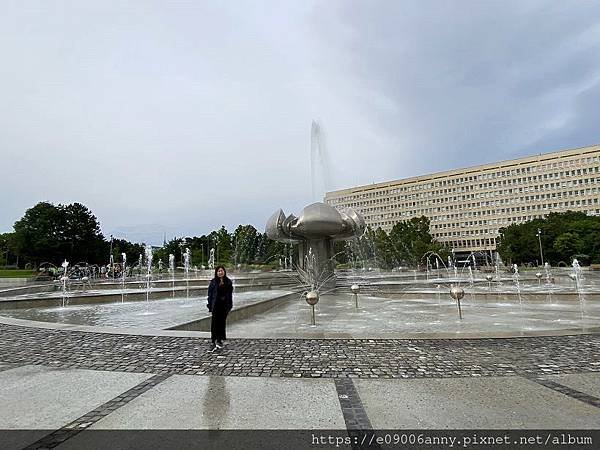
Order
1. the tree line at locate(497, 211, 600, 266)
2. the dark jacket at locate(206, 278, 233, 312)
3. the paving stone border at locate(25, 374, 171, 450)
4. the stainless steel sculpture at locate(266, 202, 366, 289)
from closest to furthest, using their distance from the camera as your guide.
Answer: the paving stone border at locate(25, 374, 171, 450)
the dark jacket at locate(206, 278, 233, 312)
the stainless steel sculpture at locate(266, 202, 366, 289)
the tree line at locate(497, 211, 600, 266)

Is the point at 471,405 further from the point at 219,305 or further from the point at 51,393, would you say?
the point at 51,393

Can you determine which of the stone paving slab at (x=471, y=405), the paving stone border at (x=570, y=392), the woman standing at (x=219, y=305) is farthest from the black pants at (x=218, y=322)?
the paving stone border at (x=570, y=392)

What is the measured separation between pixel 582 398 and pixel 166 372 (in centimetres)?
521

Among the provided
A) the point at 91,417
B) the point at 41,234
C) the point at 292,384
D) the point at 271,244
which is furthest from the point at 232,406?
the point at 271,244

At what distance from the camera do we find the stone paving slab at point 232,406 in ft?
12.1

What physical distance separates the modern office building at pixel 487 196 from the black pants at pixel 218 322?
255 feet

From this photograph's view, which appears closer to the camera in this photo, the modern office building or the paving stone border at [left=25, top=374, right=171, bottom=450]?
the paving stone border at [left=25, top=374, right=171, bottom=450]

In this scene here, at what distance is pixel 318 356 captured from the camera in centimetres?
634

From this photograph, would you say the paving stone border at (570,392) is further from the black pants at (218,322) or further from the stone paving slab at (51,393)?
the stone paving slab at (51,393)

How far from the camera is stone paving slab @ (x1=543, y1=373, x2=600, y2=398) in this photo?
455 cm

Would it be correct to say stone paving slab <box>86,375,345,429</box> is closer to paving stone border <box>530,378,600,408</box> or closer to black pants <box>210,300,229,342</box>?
black pants <box>210,300,229,342</box>

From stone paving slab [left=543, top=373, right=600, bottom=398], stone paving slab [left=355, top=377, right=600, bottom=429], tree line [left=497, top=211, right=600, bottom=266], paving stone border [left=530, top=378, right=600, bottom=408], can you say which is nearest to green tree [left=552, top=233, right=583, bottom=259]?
tree line [left=497, top=211, right=600, bottom=266]

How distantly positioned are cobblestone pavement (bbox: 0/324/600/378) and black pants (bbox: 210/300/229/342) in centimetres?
26

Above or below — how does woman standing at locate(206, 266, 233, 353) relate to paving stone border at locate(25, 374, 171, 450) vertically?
above
